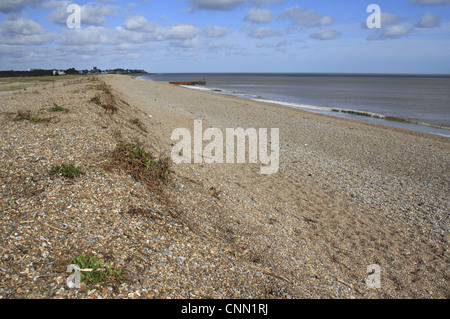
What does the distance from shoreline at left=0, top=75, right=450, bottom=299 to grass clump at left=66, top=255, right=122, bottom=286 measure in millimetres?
120

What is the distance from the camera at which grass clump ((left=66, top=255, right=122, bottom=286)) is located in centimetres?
353

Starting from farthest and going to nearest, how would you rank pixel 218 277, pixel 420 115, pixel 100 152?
pixel 420 115
pixel 100 152
pixel 218 277

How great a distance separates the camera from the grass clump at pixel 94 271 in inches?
139

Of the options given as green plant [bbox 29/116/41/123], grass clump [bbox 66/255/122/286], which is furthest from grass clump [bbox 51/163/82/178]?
green plant [bbox 29/116/41/123]

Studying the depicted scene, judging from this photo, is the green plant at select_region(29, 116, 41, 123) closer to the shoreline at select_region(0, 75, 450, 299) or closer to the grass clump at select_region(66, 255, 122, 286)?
the shoreline at select_region(0, 75, 450, 299)

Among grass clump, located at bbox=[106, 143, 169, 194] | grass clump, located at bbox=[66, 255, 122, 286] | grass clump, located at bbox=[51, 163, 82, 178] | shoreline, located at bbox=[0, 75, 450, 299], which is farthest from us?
grass clump, located at bbox=[106, 143, 169, 194]

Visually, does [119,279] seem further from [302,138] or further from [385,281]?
[302,138]

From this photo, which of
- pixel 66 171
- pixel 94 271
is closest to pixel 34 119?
pixel 66 171

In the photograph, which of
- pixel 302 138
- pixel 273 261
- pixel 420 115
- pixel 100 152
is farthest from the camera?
pixel 420 115

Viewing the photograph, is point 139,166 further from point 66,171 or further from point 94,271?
point 94,271
